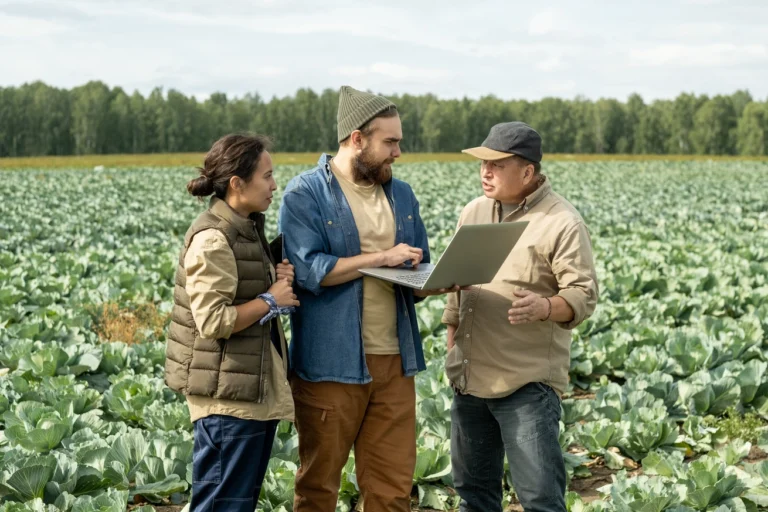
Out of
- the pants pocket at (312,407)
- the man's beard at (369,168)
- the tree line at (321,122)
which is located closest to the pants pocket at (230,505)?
the pants pocket at (312,407)

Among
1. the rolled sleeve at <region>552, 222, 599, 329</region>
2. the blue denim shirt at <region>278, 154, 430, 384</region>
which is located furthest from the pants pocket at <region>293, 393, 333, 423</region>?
the rolled sleeve at <region>552, 222, 599, 329</region>

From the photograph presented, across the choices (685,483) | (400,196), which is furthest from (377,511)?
(685,483)

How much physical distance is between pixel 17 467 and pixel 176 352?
1.37 meters

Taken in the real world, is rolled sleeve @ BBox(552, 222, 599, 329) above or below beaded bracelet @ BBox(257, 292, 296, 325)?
above

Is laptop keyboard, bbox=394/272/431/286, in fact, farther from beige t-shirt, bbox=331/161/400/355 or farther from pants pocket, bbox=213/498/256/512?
pants pocket, bbox=213/498/256/512

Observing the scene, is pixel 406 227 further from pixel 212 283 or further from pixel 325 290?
pixel 212 283

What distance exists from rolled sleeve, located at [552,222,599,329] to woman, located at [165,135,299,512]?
107cm

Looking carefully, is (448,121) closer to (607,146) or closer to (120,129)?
(607,146)

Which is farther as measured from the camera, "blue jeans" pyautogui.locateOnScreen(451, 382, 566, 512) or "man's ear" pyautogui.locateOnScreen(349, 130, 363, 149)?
"man's ear" pyautogui.locateOnScreen(349, 130, 363, 149)

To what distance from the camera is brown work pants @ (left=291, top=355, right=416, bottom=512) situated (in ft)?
11.5

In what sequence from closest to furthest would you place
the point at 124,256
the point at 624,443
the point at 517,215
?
the point at 517,215
the point at 624,443
the point at 124,256

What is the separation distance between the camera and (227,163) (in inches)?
128

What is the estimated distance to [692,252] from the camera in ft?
43.9

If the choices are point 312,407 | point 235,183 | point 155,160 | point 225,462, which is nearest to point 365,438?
point 312,407
